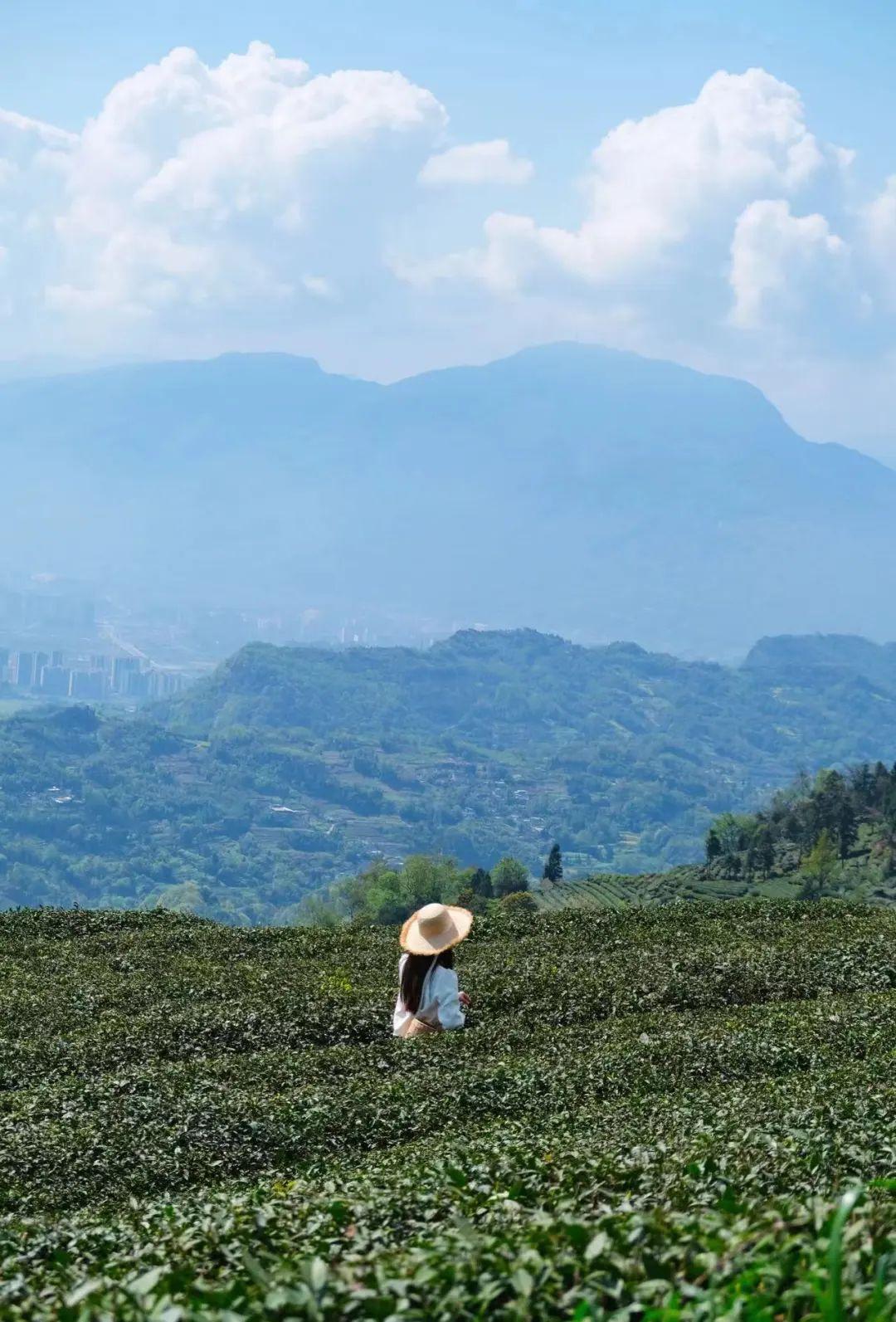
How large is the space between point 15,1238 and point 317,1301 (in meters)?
3.72

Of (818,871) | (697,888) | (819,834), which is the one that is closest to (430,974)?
(818,871)

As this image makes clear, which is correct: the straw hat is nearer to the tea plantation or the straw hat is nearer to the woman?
the woman

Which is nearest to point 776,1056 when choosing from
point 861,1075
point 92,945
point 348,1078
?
point 861,1075

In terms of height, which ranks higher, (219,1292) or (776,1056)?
(219,1292)

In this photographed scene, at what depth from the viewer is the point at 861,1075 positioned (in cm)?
1305

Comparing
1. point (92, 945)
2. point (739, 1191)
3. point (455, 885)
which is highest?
point (739, 1191)

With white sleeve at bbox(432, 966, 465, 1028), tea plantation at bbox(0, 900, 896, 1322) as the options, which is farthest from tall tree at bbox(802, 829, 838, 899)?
white sleeve at bbox(432, 966, 465, 1028)

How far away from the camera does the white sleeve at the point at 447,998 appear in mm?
16859

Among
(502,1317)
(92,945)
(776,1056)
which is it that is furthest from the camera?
(92,945)

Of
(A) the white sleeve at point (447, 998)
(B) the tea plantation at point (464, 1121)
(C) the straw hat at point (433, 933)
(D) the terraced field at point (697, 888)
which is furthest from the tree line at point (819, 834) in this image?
(C) the straw hat at point (433, 933)

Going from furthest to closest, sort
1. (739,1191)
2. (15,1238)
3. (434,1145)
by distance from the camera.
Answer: (434,1145) → (15,1238) → (739,1191)

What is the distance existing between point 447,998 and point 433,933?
3.55ft

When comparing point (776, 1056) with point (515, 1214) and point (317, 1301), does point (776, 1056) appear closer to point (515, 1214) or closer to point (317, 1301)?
point (515, 1214)

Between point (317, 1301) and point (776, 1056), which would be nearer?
point (317, 1301)
